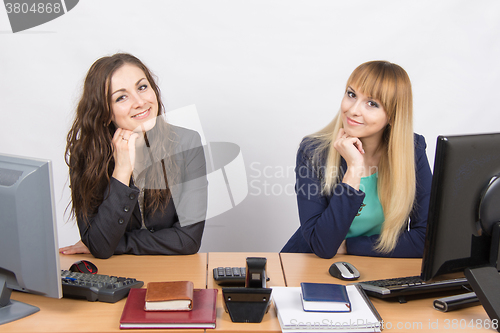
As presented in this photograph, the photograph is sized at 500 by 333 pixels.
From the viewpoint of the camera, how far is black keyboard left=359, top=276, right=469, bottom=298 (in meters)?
1.30

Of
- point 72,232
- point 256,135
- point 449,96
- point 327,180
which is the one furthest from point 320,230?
point 72,232

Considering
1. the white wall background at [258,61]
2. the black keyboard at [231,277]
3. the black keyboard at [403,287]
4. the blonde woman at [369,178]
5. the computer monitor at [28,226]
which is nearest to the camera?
the computer monitor at [28,226]

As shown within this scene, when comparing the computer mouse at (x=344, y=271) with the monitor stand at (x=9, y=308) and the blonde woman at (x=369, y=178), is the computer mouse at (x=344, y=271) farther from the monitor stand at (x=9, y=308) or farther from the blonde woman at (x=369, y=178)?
the monitor stand at (x=9, y=308)

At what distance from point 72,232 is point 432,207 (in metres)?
2.52

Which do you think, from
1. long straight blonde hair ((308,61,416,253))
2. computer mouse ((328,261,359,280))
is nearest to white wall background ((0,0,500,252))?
long straight blonde hair ((308,61,416,253))

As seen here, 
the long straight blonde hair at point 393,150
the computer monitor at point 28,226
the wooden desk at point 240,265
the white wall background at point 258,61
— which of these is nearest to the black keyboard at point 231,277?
the wooden desk at point 240,265

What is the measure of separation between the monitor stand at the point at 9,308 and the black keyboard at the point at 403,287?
3.26 ft

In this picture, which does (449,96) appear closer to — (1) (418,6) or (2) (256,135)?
(1) (418,6)

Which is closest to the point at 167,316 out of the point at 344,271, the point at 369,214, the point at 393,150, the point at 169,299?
the point at 169,299

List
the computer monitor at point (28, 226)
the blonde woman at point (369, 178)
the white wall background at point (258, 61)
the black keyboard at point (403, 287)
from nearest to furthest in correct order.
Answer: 1. the computer monitor at point (28, 226)
2. the black keyboard at point (403, 287)
3. the blonde woman at point (369, 178)
4. the white wall background at point (258, 61)

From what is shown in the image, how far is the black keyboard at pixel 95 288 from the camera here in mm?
1285

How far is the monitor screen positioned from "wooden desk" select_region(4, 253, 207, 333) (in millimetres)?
703

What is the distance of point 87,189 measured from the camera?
1.81 metres

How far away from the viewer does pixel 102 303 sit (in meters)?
1.29
